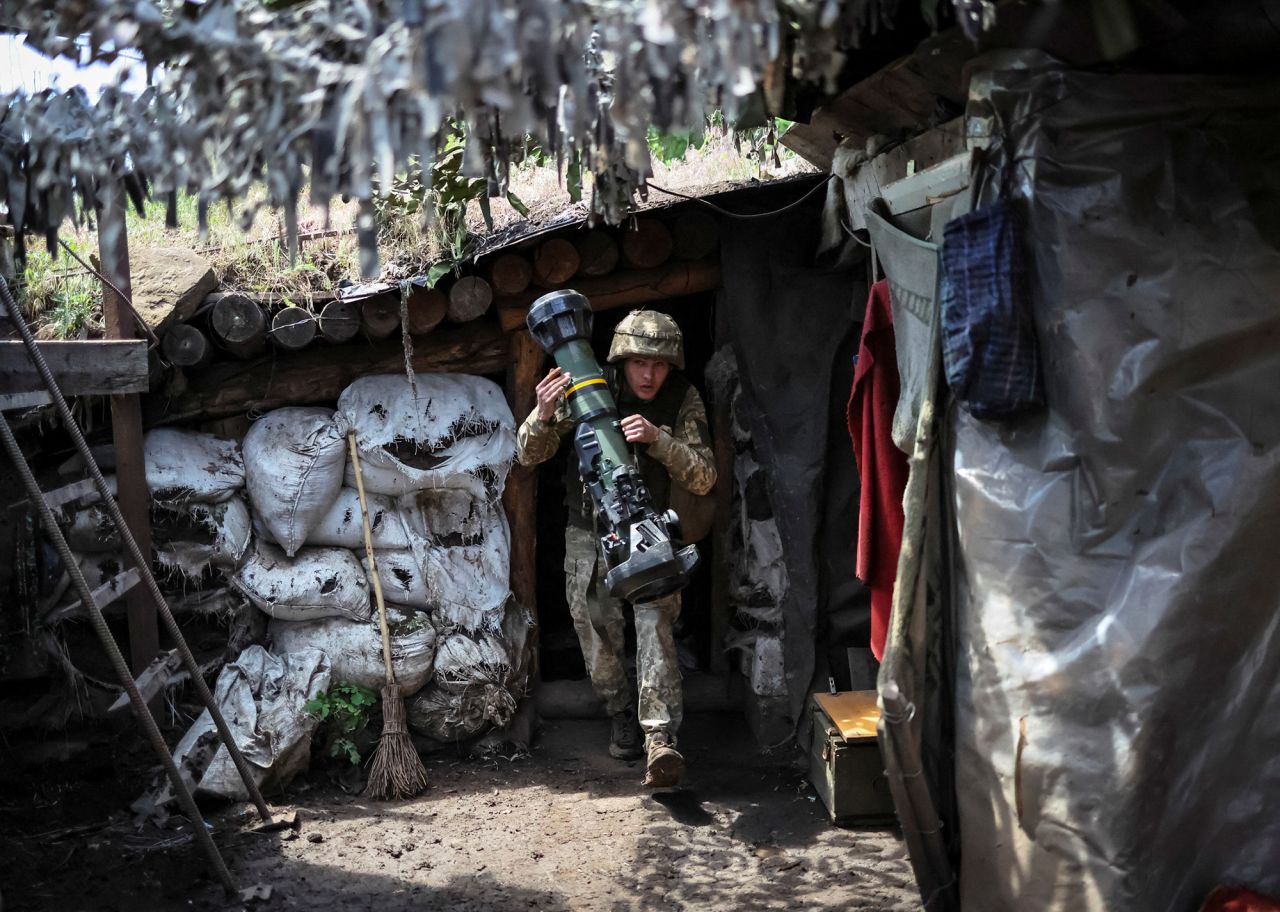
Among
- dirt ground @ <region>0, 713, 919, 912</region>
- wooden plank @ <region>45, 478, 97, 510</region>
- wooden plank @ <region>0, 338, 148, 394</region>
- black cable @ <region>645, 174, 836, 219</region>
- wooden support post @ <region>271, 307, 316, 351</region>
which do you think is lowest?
dirt ground @ <region>0, 713, 919, 912</region>

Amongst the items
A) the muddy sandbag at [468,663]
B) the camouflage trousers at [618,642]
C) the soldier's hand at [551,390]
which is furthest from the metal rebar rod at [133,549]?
the soldier's hand at [551,390]

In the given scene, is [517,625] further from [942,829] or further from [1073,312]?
[1073,312]

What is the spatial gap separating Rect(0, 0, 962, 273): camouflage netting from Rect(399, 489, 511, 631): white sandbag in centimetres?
291

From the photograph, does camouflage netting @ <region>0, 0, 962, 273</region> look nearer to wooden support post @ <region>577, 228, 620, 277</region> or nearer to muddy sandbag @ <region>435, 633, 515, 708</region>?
wooden support post @ <region>577, 228, 620, 277</region>

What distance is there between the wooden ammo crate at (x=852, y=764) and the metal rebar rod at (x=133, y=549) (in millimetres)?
2214

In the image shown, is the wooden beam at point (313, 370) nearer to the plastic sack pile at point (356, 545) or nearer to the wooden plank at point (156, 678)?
the plastic sack pile at point (356, 545)

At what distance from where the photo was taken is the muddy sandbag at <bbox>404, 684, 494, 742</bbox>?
5129 mm

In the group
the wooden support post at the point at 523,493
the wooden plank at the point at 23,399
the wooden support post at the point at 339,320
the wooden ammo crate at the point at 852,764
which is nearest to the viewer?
the wooden plank at the point at 23,399

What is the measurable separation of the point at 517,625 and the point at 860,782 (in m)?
1.91

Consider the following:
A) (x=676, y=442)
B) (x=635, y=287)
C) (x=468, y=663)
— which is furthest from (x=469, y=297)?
(x=468, y=663)

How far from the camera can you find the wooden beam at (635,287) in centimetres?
513

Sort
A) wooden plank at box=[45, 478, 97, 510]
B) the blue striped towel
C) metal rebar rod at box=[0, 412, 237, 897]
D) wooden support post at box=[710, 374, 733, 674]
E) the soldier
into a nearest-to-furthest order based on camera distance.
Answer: the blue striped towel → metal rebar rod at box=[0, 412, 237, 897] → wooden plank at box=[45, 478, 97, 510] → the soldier → wooden support post at box=[710, 374, 733, 674]

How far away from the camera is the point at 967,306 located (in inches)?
105

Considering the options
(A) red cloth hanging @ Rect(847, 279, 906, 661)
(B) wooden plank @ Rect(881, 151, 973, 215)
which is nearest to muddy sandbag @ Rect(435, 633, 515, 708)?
(A) red cloth hanging @ Rect(847, 279, 906, 661)
